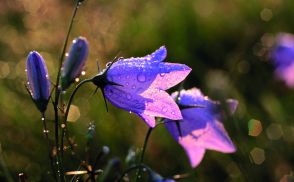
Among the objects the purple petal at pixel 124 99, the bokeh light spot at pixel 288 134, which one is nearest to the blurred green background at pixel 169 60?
the bokeh light spot at pixel 288 134

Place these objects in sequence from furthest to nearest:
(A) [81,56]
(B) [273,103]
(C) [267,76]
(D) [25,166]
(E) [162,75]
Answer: (C) [267,76] < (B) [273,103] < (D) [25,166] < (E) [162,75] < (A) [81,56]

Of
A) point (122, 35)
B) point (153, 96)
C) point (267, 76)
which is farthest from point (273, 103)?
point (153, 96)

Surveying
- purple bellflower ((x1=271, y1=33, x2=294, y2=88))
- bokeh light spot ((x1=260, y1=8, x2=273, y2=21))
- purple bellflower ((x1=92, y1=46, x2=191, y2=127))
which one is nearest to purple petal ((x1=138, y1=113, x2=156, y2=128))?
purple bellflower ((x1=92, y1=46, x2=191, y2=127))

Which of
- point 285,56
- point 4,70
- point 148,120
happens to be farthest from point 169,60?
point 148,120

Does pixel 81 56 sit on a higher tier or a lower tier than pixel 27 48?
higher

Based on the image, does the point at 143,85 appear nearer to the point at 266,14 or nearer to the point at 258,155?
the point at 258,155

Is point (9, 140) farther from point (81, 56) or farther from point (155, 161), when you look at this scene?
point (81, 56)

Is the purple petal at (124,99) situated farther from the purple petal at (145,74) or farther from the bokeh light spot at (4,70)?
the bokeh light spot at (4,70)
